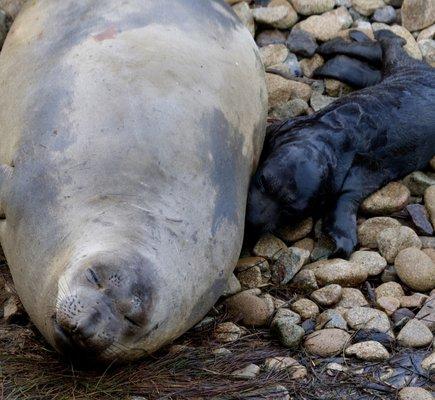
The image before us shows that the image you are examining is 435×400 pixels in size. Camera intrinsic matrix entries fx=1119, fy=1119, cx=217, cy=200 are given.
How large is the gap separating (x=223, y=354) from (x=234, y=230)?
56 centimetres

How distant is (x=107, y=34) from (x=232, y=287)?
129 centimetres

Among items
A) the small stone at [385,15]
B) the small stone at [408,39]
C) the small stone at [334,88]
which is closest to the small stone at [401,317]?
the small stone at [334,88]

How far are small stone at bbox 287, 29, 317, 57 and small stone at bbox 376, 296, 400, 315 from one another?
225 cm

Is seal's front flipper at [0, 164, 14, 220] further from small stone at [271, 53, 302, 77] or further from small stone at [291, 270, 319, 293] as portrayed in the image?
small stone at [271, 53, 302, 77]

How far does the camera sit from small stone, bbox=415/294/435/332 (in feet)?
15.8

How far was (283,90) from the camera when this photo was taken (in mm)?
6418

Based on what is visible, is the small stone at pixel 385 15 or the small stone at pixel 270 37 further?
the small stone at pixel 385 15

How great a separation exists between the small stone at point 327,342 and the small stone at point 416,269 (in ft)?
1.93

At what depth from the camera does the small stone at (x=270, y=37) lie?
693cm

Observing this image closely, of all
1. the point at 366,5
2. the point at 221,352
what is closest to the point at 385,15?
the point at 366,5

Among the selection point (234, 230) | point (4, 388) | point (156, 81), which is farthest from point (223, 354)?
point (156, 81)

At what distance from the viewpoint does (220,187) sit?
4.79 m

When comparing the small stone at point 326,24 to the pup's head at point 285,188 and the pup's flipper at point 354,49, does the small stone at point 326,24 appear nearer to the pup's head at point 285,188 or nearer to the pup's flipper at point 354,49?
the pup's flipper at point 354,49

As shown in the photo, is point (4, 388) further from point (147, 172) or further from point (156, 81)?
point (156, 81)
